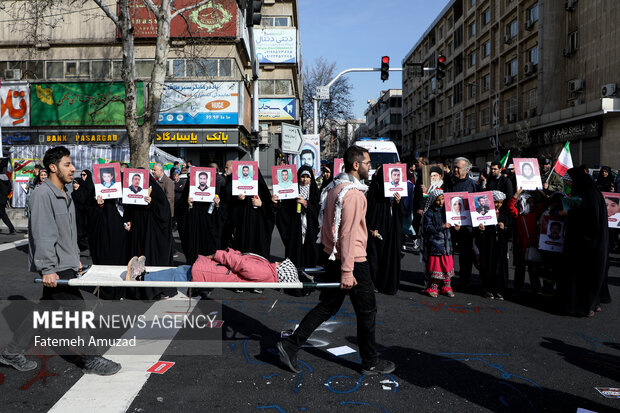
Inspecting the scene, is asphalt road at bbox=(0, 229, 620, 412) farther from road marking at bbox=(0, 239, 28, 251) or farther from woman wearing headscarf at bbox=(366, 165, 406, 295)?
road marking at bbox=(0, 239, 28, 251)

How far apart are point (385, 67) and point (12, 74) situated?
2065 centimetres

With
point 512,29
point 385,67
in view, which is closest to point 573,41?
point 512,29

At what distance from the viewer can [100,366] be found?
13.4 ft

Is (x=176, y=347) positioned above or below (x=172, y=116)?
below

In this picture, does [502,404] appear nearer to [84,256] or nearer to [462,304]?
[462,304]

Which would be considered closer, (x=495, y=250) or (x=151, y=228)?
(x=151, y=228)

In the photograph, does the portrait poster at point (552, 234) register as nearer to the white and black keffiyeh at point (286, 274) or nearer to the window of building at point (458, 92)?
the white and black keffiyeh at point (286, 274)

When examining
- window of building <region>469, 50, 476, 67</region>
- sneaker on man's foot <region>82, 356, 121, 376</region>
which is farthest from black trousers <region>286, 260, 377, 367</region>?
window of building <region>469, 50, 476, 67</region>

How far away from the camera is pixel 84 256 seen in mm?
10766

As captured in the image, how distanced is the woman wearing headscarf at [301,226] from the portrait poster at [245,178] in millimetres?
577

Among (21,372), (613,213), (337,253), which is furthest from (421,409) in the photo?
(613,213)

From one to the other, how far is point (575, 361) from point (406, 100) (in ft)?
249

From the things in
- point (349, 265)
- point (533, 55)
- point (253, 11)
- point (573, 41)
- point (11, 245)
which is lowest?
point (11, 245)

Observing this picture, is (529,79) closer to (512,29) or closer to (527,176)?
(512,29)
